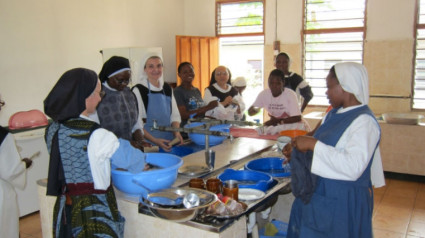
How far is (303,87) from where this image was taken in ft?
15.1

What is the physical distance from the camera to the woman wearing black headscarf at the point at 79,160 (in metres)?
1.61

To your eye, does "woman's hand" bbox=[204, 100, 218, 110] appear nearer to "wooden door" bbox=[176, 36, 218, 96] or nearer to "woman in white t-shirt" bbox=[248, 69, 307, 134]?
"woman in white t-shirt" bbox=[248, 69, 307, 134]

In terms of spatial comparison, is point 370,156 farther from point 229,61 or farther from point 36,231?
point 229,61

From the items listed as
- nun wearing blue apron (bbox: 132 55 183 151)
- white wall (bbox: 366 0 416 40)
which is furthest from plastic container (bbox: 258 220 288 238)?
white wall (bbox: 366 0 416 40)

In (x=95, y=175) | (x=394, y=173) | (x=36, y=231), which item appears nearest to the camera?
(x=95, y=175)

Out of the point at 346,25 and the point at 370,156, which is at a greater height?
the point at 346,25

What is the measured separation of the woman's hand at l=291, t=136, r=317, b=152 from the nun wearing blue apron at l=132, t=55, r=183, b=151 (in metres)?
1.35

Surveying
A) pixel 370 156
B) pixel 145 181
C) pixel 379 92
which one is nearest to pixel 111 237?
pixel 145 181

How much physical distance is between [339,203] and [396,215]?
7.92 feet

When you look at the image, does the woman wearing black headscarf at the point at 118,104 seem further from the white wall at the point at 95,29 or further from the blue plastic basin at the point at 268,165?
the white wall at the point at 95,29

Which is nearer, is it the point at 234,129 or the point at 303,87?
the point at 234,129

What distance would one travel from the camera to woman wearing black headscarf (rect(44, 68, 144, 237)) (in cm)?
161

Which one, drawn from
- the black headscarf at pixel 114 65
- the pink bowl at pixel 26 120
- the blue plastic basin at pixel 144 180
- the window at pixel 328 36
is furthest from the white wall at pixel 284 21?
the blue plastic basin at pixel 144 180

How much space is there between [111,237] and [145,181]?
11.9 inches
